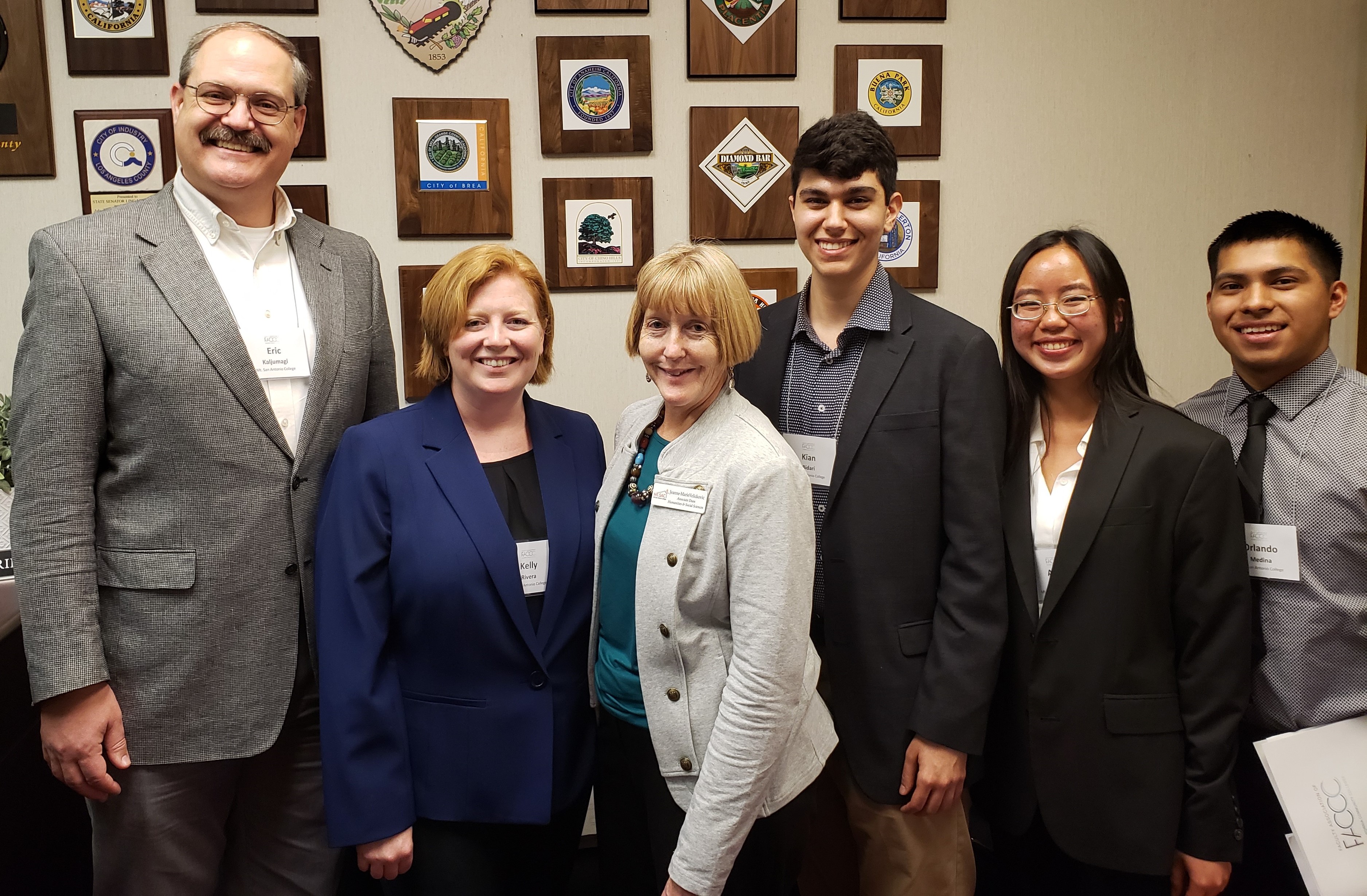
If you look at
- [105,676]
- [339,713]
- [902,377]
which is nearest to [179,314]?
[105,676]

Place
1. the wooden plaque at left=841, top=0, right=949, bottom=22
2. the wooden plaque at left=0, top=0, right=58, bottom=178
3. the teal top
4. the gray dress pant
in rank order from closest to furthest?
the teal top < the gray dress pant < the wooden plaque at left=0, top=0, right=58, bottom=178 < the wooden plaque at left=841, top=0, right=949, bottom=22

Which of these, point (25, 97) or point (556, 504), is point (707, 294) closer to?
point (556, 504)

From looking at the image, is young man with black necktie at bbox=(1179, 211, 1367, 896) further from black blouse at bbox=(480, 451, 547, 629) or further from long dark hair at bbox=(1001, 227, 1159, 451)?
black blouse at bbox=(480, 451, 547, 629)

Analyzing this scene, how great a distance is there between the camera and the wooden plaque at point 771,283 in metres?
2.63

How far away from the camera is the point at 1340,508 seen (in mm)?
1639

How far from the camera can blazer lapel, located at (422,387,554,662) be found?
58.6 inches

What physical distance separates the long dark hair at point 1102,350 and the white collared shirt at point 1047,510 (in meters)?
0.06

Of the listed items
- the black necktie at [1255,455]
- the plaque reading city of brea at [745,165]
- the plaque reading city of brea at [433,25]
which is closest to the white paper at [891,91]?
the plaque reading city of brea at [745,165]

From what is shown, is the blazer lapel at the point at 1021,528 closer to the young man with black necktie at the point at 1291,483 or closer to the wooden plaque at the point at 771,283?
the young man with black necktie at the point at 1291,483

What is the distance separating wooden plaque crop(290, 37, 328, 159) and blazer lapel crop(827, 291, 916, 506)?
5.57 ft

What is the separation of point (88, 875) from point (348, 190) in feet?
6.34

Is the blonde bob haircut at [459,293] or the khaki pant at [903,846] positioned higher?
the blonde bob haircut at [459,293]

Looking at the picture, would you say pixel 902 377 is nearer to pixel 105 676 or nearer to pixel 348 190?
pixel 105 676

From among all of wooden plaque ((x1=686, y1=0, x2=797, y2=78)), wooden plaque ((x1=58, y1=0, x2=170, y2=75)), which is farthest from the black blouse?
wooden plaque ((x1=58, y1=0, x2=170, y2=75))
